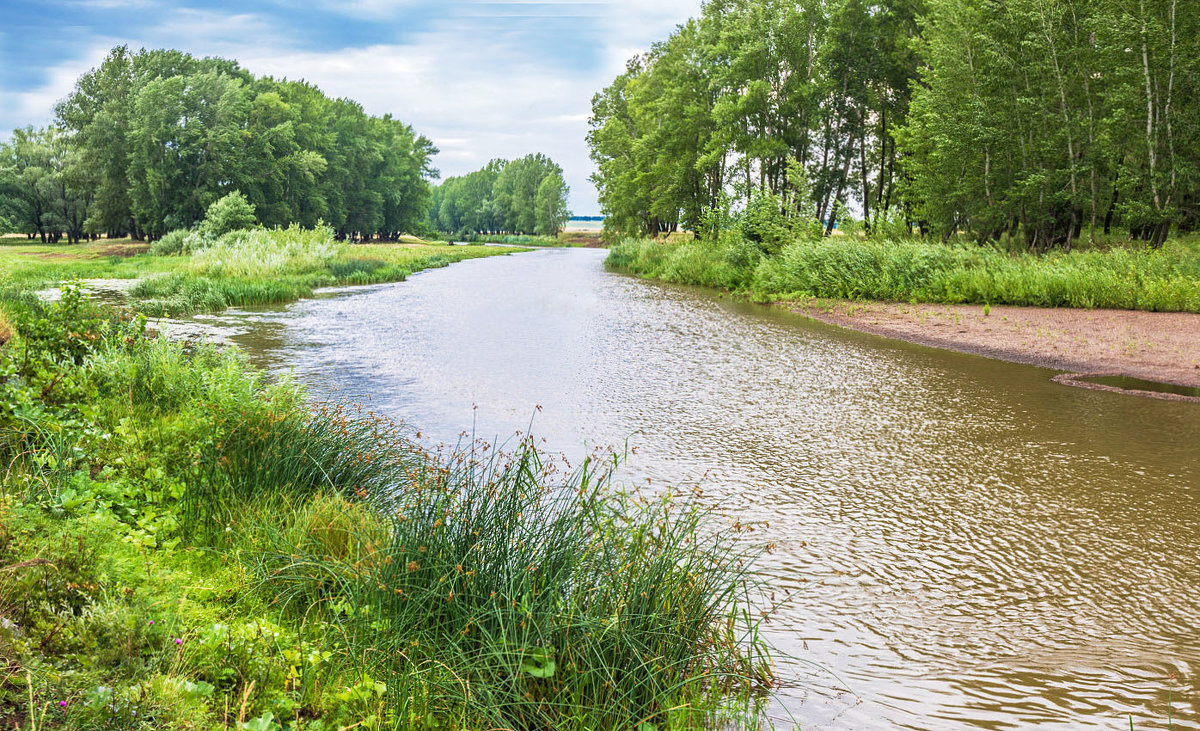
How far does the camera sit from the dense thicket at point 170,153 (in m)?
48.2

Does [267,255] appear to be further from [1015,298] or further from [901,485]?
[901,485]

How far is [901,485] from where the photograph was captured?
6.84m

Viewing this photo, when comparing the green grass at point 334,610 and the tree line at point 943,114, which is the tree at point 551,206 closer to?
the tree line at point 943,114

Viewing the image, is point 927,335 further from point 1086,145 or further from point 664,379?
point 1086,145

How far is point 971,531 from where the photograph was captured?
5.76m

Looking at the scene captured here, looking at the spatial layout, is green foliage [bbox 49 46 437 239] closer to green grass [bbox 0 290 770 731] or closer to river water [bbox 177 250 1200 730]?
river water [bbox 177 250 1200 730]

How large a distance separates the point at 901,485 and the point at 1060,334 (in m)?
10.2

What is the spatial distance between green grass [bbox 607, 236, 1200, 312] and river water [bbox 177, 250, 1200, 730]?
16.7 ft

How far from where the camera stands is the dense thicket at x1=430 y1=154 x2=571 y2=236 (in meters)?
120

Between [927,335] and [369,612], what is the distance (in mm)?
15006

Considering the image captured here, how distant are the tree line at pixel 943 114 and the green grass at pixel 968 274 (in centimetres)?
293

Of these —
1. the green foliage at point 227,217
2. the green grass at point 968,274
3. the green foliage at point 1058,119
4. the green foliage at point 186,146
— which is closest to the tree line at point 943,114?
the green foliage at point 1058,119

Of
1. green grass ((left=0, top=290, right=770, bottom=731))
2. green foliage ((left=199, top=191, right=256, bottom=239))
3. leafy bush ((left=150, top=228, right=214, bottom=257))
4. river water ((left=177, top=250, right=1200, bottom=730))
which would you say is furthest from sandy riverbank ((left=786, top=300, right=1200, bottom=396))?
green foliage ((left=199, top=191, right=256, bottom=239))

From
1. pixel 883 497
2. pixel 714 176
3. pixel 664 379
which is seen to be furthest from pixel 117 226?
pixel 883 497
